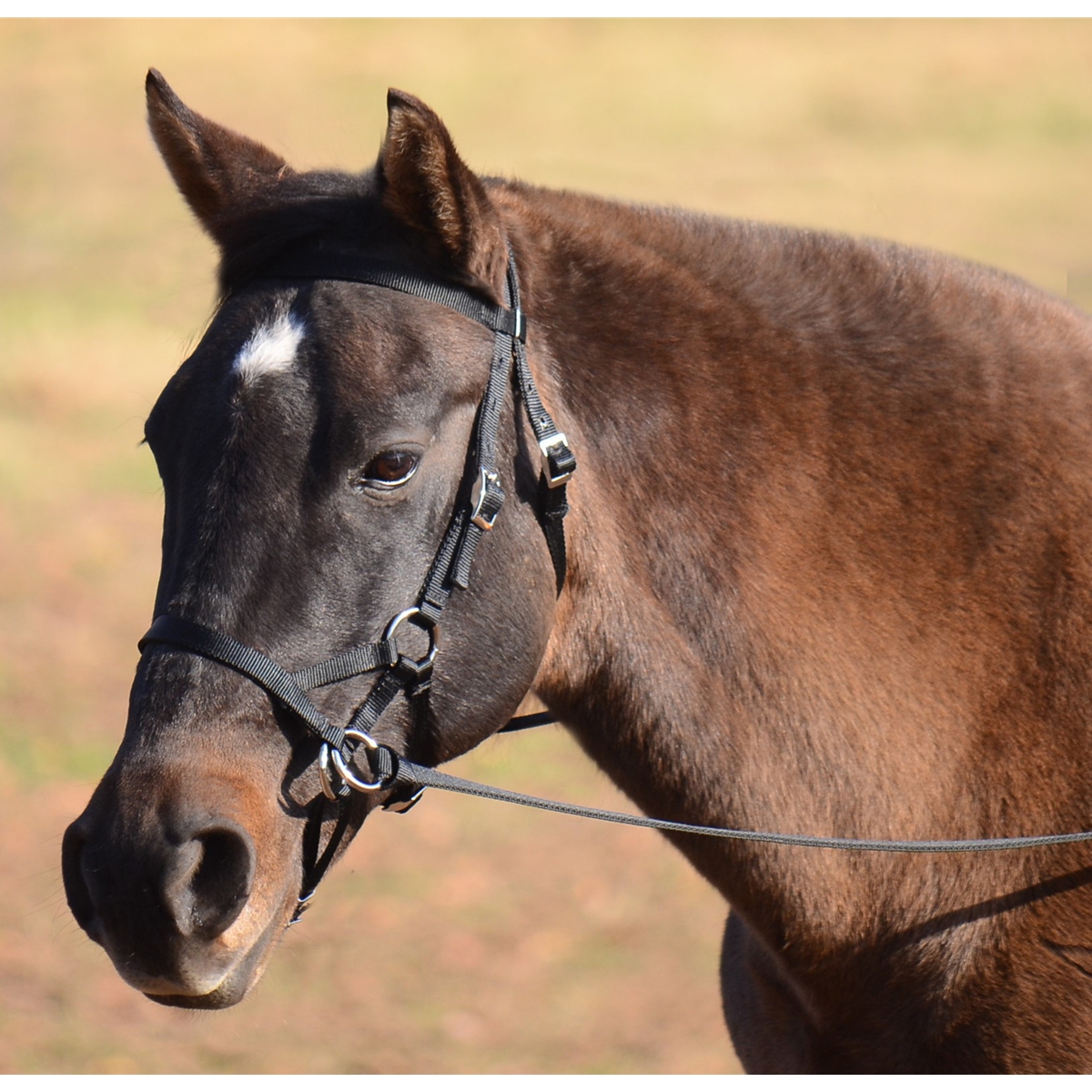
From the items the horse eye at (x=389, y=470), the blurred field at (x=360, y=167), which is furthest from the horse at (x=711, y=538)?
the blurred field at (x=360, y=167)

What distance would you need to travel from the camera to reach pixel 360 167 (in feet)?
23.8

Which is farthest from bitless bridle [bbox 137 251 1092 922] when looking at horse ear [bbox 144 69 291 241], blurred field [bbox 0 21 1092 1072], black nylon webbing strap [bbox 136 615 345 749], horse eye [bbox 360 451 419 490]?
blurred field [bbox 0 21 1092 1072]

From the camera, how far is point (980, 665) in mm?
2508

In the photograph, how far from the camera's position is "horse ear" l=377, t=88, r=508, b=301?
2199 millimetres

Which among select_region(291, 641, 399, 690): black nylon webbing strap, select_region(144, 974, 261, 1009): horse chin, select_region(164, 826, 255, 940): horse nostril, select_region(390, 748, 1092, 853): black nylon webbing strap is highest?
select_region(291, 641, 399, 690): black nylon webbing strap

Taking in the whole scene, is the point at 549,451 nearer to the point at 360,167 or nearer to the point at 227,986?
the point at 227,986

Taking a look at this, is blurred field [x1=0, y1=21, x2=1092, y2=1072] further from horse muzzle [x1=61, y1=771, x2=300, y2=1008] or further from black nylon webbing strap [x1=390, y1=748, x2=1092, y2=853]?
horse muzzle [x1=61, y1=771, x2=300, y2=1008]

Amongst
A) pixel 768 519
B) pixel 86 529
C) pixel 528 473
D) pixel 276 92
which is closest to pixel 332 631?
pixel 528 473

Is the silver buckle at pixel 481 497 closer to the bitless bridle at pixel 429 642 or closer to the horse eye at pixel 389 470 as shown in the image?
the bitless bridle at pixel 429 642

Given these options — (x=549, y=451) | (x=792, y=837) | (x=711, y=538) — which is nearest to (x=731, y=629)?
(x=711, y=538)

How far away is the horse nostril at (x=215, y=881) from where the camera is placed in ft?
6.65

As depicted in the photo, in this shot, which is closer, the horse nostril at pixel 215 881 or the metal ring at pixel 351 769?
the horse nostril at pixel 215 881

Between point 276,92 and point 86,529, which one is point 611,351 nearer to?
point 86,529

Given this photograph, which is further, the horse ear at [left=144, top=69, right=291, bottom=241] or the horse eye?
the horse ear at [left=144, top=69, right=291, bottom=241]
